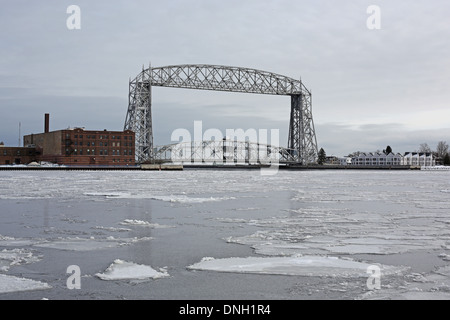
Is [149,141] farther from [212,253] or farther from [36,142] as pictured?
[212,253]

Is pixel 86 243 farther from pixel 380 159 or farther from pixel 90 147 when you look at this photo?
pixel 380 159

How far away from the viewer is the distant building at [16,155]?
76250 millimetres

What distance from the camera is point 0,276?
5.32 m

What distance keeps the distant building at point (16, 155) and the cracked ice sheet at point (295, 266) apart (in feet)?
258

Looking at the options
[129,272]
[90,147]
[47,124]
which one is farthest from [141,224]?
[47,124]

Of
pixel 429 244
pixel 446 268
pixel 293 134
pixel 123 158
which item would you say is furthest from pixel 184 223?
pixel 293 134

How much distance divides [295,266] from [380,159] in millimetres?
132664

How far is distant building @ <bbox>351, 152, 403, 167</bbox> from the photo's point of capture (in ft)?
416

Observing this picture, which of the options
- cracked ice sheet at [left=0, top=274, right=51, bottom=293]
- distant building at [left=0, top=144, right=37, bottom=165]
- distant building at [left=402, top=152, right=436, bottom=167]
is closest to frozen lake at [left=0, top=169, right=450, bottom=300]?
cracked ice sheet at [left=0, top=274, right=51, bottom=293]

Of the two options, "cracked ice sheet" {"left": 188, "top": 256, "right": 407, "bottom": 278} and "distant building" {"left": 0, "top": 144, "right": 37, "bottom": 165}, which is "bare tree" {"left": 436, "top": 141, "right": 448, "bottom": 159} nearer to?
"distant building" {"left": 0, "top": 144, "right": 37, "bottom": 165}

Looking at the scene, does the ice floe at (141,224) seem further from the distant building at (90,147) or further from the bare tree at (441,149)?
the bare tree at (441,149)

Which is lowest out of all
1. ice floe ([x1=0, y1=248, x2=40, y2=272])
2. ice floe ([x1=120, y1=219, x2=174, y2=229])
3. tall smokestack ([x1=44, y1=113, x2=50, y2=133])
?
ice floe ([x1=0, y1=248, x2=40, y2=272])

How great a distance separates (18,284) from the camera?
500 centimetres

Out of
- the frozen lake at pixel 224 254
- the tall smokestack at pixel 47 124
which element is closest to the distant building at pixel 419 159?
the tall smokestack at pixel 47 124
